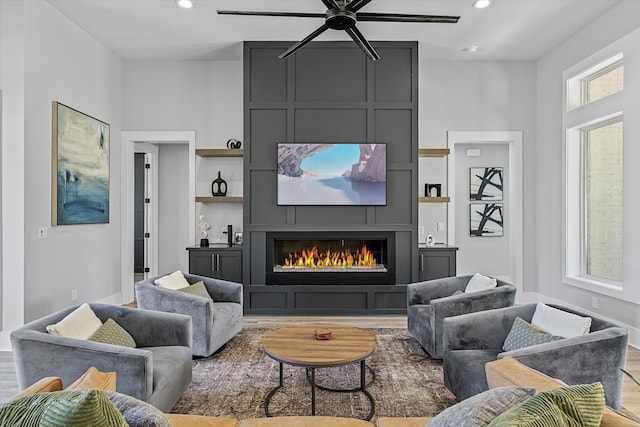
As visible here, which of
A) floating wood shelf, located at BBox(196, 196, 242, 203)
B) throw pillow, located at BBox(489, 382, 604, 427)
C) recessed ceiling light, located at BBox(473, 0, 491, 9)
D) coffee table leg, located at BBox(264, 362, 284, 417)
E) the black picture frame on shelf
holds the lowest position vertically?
coffee table leg, located at BBox(264, 362, 284, 417)

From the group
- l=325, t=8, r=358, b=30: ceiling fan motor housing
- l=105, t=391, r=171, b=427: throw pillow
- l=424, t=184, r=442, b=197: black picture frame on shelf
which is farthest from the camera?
l=424, t=184, r=442, b=197: black picture frame on shelf

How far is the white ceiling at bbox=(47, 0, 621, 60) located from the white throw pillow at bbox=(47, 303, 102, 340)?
126 inches

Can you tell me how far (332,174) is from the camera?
200 inches

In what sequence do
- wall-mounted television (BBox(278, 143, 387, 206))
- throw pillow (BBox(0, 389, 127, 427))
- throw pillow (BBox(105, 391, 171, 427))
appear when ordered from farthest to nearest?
wall-mounted television (BBox(278, 143, 387, 206)) → throw pillow (BBox(105, 391, 171, 427)) → throw pillow (BBox(0, 389, 127, 427))

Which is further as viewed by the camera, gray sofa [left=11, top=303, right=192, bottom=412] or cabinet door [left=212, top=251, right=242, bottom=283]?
cabinet door [left=212, top=251, right=242, bottom=283]

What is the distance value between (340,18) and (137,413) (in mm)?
2735

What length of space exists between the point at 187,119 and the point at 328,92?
207 centimetres

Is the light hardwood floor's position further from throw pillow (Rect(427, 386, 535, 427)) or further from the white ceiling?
the white ceiling

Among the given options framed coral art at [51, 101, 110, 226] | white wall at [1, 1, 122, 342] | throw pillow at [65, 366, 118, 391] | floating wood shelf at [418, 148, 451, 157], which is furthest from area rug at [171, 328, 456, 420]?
floating wood shelf at [418, 148, 451, 157]

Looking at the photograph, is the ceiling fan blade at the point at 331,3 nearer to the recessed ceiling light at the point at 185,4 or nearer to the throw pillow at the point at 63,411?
the recessed ceiling light at the point at 185,4

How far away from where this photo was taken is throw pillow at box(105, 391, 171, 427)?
3.84 ft

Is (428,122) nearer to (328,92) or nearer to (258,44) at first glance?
(328,92)

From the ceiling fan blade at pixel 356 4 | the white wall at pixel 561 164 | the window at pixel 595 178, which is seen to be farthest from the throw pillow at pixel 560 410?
the window at pixel 595 178

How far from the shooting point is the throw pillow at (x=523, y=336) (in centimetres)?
233
